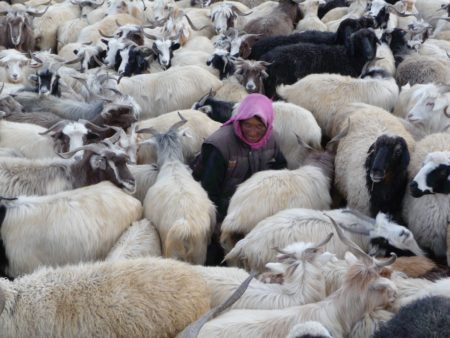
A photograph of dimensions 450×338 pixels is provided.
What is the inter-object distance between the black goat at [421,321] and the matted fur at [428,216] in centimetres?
150

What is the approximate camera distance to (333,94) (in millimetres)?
7371

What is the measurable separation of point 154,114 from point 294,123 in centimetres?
194

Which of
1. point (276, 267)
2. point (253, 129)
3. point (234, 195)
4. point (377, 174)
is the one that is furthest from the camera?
point (253, 129)

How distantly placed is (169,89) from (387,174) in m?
3.28

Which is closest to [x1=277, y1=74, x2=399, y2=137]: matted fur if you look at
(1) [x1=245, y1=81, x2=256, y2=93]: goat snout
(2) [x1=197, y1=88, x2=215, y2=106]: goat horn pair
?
(1) [x1=245, y1=81, x2=256, y2=93]: goat snout

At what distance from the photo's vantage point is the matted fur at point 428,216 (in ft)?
17.4

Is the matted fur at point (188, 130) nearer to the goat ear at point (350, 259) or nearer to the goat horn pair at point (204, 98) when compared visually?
the goat horn pair at point (204, 98)

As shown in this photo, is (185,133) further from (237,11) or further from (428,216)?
(237,11)

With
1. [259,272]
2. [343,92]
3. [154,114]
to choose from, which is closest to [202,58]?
[154,114]

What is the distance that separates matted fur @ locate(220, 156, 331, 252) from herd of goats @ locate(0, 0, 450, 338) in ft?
0.05

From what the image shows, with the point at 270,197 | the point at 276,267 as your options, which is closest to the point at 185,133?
the point at 270,197

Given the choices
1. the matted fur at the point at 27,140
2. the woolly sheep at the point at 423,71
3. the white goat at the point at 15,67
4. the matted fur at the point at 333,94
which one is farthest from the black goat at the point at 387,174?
the white goat at the point at 15,67

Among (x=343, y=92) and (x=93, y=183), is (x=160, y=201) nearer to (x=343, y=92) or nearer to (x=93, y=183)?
(x=93, y=183)

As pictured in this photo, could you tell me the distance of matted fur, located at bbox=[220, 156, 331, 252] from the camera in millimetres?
5477
